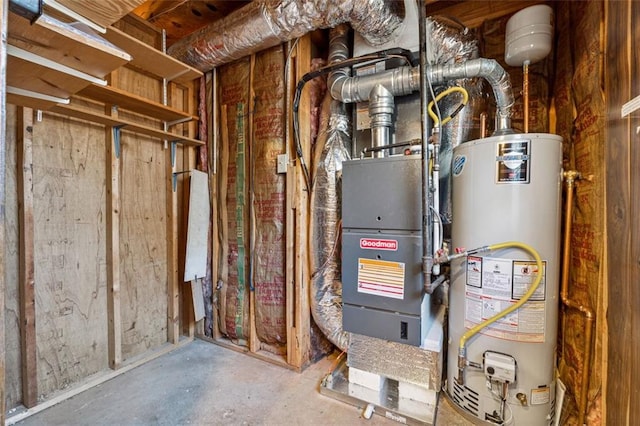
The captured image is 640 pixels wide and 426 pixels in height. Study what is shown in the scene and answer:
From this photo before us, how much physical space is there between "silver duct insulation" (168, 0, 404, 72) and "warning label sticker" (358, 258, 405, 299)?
4.63 feet

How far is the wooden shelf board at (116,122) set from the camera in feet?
5.70

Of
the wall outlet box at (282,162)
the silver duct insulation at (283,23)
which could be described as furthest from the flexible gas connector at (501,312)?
the silver duct insulation at (283,23)

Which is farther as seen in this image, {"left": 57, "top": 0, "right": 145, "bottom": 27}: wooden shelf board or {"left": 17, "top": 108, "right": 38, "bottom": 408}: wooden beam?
{"left": 17, "top": 108, "right": 38, "bottom": 408}: wooden beam

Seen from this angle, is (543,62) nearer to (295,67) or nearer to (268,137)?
(295,67)

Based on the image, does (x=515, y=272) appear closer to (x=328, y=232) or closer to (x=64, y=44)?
(x=328, y=232)

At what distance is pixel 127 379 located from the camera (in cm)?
193

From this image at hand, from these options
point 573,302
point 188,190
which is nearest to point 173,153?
point 188,190

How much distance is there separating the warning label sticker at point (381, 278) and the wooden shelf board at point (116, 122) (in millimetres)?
1761

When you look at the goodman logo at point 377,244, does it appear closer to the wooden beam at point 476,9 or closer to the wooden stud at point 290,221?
the wooden stud at point 290,221

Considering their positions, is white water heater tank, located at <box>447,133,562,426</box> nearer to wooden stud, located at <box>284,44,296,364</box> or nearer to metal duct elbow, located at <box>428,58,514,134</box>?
metal duct elbow, located at <box>428,58,514,134</box>

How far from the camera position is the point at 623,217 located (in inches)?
33.4

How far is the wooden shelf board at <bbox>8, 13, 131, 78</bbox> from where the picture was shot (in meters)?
0.87

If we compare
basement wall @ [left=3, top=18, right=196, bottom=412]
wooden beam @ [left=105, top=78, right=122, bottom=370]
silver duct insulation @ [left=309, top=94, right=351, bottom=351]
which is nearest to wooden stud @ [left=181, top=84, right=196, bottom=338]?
basement wall @ [left=3, top=18, right=196, bottom=412]

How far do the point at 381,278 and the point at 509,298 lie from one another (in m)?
0.61
